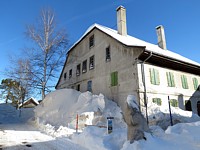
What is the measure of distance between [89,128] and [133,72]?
239 inches

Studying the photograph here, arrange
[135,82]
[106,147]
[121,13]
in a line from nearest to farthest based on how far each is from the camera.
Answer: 1. [106,147]
2. [135,82]
3. [121,13]

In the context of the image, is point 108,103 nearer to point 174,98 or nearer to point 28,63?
point 174,98

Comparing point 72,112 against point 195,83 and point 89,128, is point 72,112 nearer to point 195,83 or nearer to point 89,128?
point 89,128

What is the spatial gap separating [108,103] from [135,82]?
2790 mm

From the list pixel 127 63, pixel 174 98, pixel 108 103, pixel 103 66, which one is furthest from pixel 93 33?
pixel 174 98

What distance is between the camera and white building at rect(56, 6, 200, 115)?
39.7 feet

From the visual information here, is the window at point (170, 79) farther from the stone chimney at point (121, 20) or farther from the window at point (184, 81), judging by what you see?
the stone chimney at point (121, 20)

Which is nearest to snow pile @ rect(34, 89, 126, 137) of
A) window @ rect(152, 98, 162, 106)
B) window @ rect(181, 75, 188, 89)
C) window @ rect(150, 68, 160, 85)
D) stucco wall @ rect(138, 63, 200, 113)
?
window @ rect(152, 98, 162, 106)

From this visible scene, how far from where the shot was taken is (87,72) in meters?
17.7

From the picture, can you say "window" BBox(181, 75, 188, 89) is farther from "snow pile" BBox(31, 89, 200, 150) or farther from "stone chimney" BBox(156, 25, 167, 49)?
"stone chimney" BBox(156, 25, 167, 49)

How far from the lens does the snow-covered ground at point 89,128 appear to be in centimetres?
559

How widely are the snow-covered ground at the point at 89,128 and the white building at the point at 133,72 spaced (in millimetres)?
1339

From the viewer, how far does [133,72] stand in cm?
1215

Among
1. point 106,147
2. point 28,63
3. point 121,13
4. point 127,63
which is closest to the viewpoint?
point 106,147
